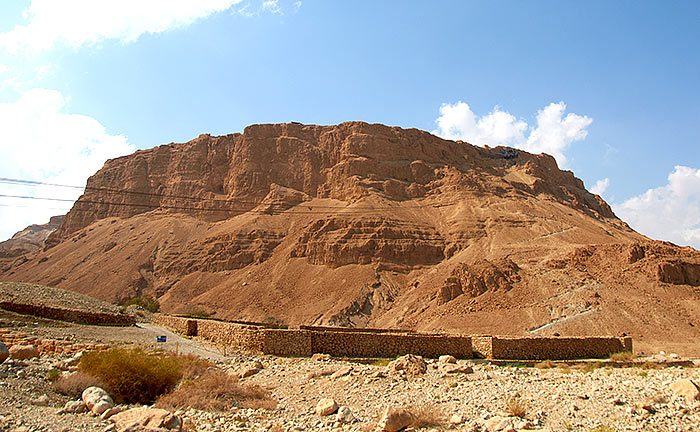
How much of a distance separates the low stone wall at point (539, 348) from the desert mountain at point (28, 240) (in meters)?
108

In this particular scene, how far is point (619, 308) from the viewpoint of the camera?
38812 millimetres

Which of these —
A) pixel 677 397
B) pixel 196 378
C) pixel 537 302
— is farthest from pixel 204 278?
pixel 677 397

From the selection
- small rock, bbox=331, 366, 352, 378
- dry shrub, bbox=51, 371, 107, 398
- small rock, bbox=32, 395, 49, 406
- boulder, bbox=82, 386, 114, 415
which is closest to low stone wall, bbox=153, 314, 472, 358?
small rock, bbox=331, 366, 352, 378

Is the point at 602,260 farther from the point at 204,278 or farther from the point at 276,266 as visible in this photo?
the point at 204,278

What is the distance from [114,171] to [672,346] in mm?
111161

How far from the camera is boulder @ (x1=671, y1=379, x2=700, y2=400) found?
34.3ft

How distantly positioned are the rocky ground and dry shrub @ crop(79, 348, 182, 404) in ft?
3.44

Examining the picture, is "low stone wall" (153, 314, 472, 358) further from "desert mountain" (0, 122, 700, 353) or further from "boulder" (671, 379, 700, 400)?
"desert mountain" (0, 122, 700, 353)

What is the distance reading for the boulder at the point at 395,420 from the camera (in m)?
9.06

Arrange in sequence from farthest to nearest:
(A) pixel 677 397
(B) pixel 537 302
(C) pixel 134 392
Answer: (B) pixel 537 302 < (C) pixel 134 392 < (A) pixel 677 397

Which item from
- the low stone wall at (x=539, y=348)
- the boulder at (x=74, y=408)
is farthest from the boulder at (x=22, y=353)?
the low stone wall at (x=539, y=348)

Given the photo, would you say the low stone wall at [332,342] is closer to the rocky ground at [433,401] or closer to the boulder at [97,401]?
the rocky ground at [433,401]

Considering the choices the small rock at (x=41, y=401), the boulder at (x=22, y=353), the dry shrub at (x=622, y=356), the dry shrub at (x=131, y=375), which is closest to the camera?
the small rock at (x=41, y=401)

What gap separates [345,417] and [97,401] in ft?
15.6
